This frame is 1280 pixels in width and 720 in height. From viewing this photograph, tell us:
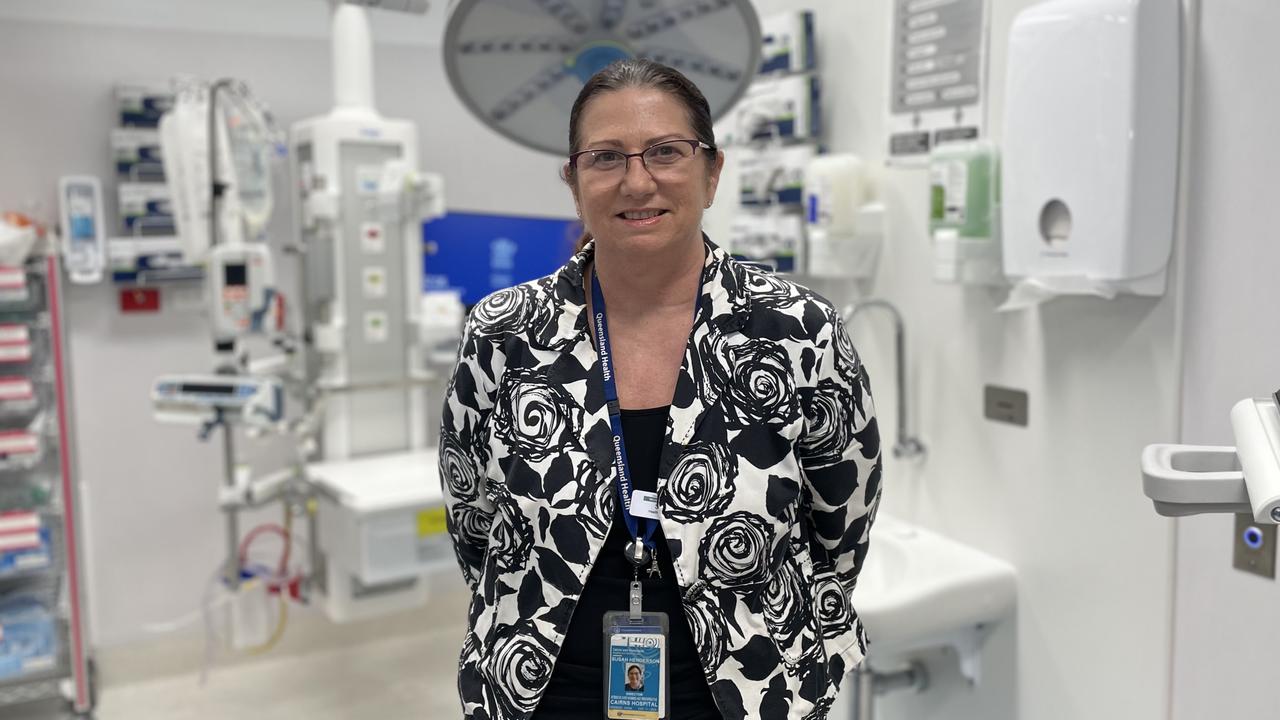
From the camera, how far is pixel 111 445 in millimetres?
4062

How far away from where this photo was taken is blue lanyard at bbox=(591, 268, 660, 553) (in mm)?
1369

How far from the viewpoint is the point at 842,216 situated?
2.59 meters

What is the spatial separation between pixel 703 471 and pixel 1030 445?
3.85 ft

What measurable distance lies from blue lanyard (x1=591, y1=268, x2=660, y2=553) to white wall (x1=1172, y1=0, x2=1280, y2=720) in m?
1.08

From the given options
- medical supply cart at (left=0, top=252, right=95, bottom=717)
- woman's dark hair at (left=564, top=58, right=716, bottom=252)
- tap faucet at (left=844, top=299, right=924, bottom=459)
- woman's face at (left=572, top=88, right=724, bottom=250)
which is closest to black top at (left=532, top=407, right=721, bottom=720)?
woman's face at (left=572, top=88, right=724, bottom=250)

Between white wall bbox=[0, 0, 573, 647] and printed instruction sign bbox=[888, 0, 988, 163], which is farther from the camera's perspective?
white wall bbox=[0, 0, 573, 647]

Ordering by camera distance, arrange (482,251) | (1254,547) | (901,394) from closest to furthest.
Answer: (1254,547)
(901,394)
(482,251)

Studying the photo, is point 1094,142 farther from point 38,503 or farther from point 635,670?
point 38,503

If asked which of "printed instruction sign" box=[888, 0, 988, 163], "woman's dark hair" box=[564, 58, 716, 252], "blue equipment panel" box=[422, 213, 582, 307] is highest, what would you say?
"printed instruction sign" box=[888, 0, 988, 163]

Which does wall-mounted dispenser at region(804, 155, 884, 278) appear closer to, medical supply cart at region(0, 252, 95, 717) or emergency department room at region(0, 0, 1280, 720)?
emergency department room at region(0, 0, 1280, 720)

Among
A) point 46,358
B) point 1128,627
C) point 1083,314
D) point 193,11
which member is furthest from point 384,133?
point 1128,627

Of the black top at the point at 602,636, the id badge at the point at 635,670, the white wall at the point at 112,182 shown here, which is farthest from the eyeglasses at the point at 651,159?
the white wall at the point at 112,182

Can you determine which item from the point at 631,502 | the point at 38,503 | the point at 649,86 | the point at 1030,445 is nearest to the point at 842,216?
the point at 1030,445

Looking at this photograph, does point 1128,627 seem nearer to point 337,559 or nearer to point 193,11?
point 337,559
